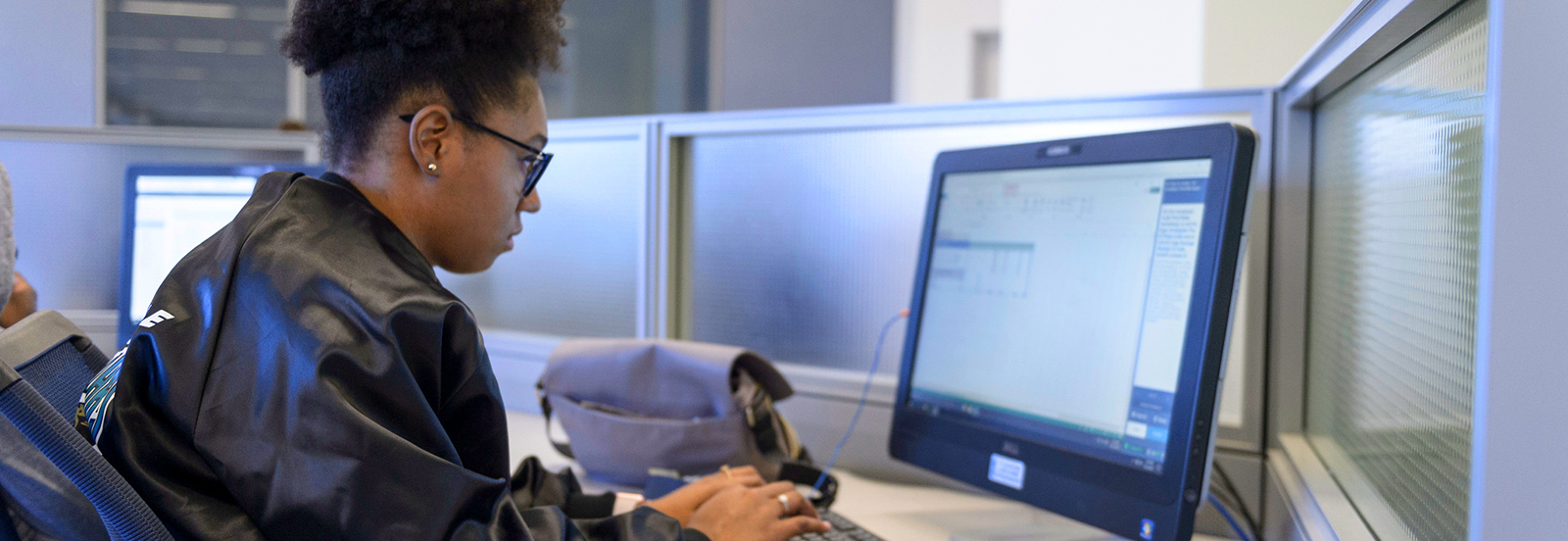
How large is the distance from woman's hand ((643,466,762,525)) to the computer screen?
0.21 metres

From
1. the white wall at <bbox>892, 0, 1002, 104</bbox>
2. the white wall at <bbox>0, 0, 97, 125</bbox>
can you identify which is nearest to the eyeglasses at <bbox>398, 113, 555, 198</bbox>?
the white wall at <bbox>0, 0, 97, 125</bbox>

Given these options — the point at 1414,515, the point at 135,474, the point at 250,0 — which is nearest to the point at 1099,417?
the point at 1414,515

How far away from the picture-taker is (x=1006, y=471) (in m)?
0.89

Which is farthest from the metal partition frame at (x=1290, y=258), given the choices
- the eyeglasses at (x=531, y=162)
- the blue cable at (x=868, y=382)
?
the eyeglasses at (x=531, y=162)

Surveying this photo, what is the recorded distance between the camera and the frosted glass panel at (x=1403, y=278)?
543 millimetres

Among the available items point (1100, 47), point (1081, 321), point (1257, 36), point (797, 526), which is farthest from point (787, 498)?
point (1100, 47)

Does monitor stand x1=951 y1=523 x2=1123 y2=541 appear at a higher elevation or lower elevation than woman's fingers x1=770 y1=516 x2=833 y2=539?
lower

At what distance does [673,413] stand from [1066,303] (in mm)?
480

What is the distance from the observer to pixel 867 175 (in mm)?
1245

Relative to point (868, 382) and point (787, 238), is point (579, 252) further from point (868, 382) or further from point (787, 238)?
point (868, 382)

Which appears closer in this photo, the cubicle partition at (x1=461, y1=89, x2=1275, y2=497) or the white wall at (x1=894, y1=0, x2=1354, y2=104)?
the cubicle partition at (x1=461, y1=89, x2=1275, y2=497)

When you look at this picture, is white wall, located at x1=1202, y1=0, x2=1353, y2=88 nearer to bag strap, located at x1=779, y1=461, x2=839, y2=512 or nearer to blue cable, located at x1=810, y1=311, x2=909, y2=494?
blue cable, located at x1=810, y1=311, x2=909, y2=494

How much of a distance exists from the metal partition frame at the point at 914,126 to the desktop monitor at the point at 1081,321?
0.07 metres

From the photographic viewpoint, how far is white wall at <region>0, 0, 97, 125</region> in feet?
5.11
